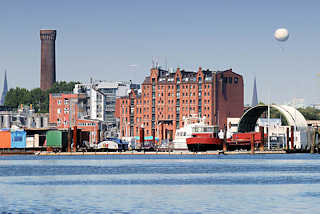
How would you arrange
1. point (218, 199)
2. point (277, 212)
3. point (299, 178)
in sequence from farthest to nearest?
1. point (299, 178)
2. point (218, 199)
3. point (277, 212)

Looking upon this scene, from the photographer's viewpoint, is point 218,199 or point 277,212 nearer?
point 277,212

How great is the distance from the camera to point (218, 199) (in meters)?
66.5

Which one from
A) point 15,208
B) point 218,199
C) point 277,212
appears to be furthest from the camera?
point 218,199

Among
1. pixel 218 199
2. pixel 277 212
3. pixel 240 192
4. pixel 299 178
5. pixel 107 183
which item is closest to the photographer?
pixel 277 212

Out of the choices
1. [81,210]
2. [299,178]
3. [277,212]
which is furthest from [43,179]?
[277,212]

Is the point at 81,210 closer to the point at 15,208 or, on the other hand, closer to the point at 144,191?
the point at 15,208

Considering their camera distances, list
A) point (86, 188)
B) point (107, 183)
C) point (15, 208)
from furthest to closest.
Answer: point (107, 183)
point (86, 188)
point (15, 208)

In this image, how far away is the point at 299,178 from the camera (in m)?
92.9

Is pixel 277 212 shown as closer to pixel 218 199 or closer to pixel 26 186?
pixel 218 199

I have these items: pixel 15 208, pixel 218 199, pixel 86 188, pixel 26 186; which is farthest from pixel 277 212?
pixel 26 186

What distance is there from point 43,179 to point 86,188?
58.4 feet

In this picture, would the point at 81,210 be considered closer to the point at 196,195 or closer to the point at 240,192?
the point at 196,195

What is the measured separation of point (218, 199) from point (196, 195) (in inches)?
158

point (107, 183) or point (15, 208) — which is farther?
point (107, 183)
